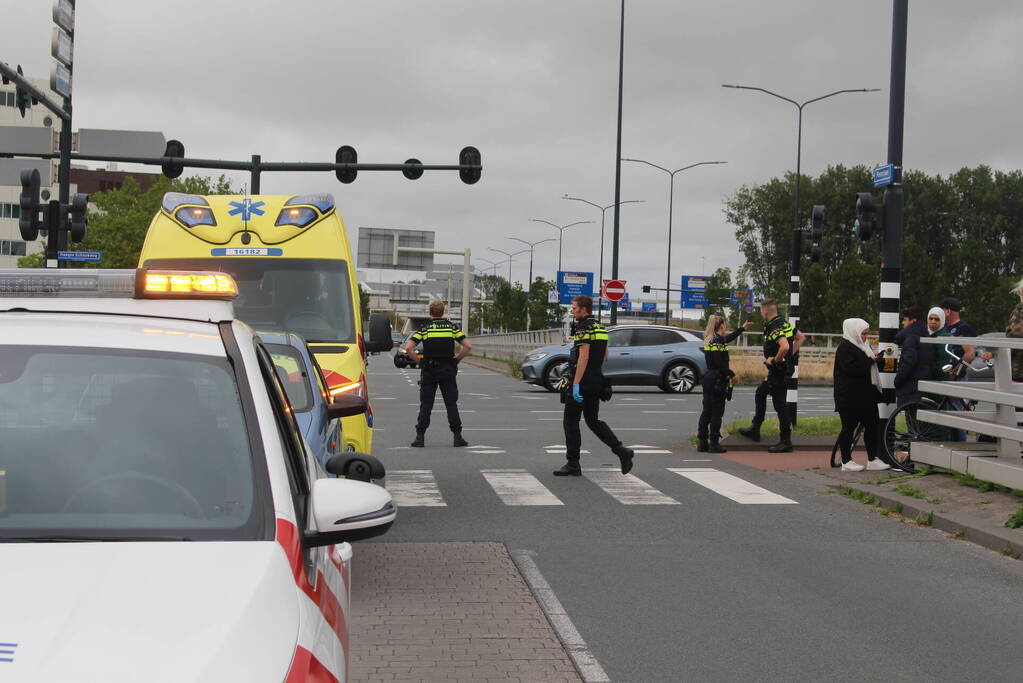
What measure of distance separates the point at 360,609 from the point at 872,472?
7829 mm

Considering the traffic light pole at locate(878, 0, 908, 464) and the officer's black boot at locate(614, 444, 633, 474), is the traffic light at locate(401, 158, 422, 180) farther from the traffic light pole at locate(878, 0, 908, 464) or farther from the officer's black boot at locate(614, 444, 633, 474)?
the officer's black boot at locate(614, 444, 633, 474)

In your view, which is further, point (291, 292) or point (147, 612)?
point (291, 292)

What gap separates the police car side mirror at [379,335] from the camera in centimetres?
1159

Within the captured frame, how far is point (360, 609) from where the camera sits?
681 cm

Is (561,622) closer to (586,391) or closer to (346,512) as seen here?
(346,512)

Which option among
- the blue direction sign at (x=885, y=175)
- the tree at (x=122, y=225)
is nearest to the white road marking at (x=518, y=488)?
the blue direction sign at (x=885, y=175)

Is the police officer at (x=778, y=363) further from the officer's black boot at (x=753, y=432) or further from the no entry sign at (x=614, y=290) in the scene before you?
the no entry sign at (x=614, y=290)

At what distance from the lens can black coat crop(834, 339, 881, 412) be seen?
13.2 m

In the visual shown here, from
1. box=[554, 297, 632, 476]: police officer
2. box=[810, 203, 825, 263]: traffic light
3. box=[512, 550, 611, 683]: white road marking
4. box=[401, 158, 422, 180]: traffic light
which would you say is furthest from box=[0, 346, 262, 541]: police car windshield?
box=[401, 158, 422, 180]: traffic light

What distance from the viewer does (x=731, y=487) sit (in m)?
12.4

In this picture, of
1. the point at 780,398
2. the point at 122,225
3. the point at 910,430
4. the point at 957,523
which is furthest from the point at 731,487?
the point at 122,225

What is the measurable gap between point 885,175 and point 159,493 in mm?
11910

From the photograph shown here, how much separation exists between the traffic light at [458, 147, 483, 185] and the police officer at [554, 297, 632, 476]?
1281cm

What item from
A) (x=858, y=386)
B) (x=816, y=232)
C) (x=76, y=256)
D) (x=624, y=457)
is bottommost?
(x=624, y=457)
